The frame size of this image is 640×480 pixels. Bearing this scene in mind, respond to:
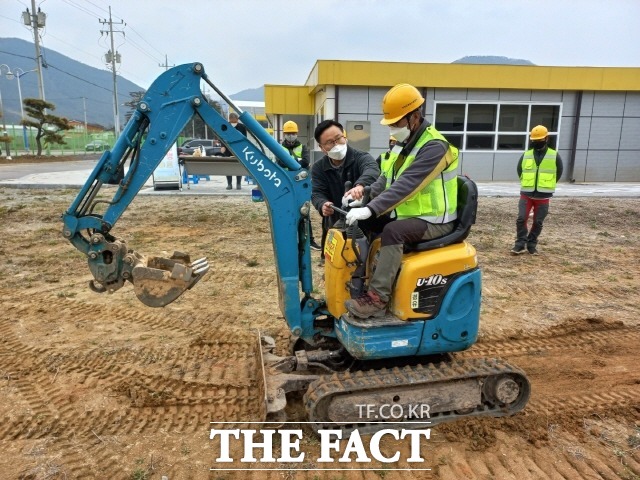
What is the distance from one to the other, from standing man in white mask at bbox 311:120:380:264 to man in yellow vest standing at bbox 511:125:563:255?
4.81m

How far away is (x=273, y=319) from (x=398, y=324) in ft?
7.99

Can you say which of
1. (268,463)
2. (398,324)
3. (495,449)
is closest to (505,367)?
(495,449)

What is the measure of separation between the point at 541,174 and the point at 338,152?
520cm

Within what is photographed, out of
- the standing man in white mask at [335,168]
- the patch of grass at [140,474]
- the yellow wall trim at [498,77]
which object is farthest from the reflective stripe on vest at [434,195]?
the yellow wall trim at [498,77]

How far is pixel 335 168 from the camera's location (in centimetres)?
480

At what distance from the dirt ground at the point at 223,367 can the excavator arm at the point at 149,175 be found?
3.19 feet

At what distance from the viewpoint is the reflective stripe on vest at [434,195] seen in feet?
11.4

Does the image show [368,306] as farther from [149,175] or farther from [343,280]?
[149,175]

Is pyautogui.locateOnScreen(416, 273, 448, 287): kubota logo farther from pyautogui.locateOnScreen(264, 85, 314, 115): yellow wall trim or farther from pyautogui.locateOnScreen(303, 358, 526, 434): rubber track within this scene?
pyautogui.locateOnScreen(264, 85, 314, 115): yellow wall trim

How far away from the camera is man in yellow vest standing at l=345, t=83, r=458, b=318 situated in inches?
132

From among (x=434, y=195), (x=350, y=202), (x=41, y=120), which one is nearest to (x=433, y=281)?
(x=434, y=195)

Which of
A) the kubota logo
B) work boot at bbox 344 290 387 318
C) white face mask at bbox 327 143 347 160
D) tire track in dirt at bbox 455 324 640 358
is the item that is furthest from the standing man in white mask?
tire track in dirt at bbox 455 324 640 358

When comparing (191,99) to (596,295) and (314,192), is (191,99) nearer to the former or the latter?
(314,192)

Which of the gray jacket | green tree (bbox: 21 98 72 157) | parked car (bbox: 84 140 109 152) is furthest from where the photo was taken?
parked car (bbox: 84 140 109 152)
